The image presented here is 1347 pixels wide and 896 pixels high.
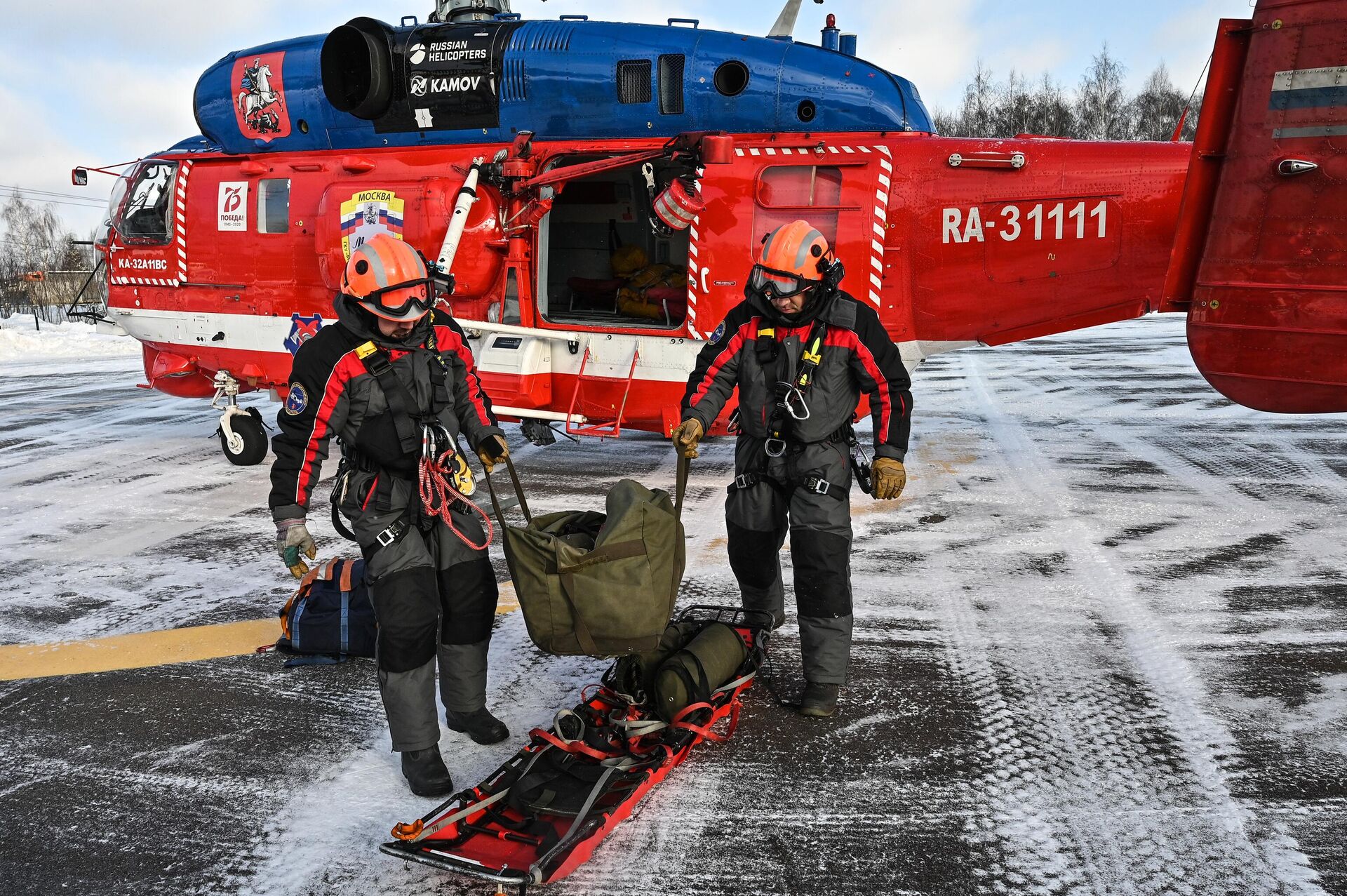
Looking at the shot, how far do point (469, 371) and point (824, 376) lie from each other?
147 centimetres

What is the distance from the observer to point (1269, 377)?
494 centimetres

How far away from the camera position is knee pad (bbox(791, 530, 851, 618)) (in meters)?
3.91

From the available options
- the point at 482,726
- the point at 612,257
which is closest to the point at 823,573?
the point at 482,726

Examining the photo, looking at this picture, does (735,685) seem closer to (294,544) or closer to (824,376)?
(824,376)

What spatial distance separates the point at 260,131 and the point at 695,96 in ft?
13.3

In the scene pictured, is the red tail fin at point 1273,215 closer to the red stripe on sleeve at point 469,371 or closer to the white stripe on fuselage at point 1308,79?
the white stripe on fuselage at point 1308,79

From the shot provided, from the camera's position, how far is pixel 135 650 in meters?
4.63

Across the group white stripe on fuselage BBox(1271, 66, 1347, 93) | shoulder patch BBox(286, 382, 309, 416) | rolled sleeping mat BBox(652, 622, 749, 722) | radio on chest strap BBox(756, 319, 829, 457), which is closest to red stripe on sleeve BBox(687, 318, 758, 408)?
radio on chest strap BBox(756, 319, 829, 457)

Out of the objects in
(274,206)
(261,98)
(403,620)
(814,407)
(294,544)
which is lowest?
(403,620)

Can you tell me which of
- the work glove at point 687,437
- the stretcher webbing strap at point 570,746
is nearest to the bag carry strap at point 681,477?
the work glove at point 687,437

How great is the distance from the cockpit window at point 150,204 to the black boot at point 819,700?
7615 millimetres

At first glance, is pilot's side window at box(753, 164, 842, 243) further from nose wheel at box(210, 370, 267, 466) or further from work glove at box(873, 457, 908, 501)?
nose wheel at box(210, 370, 267, 466)

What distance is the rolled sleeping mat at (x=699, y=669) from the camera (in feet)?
11.6

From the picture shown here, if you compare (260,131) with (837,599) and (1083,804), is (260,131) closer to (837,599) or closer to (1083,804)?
(837,599)
